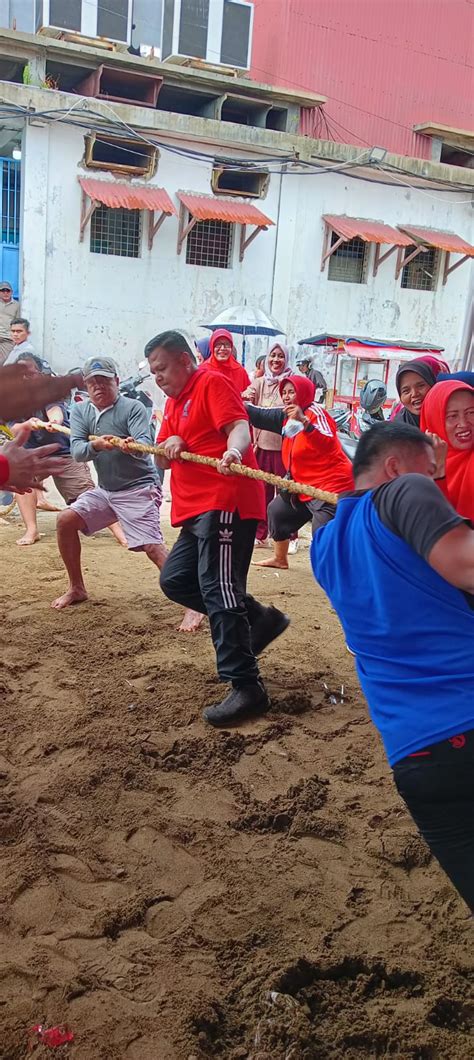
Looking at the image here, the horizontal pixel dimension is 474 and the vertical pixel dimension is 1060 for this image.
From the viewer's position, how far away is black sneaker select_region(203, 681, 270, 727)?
3971mm

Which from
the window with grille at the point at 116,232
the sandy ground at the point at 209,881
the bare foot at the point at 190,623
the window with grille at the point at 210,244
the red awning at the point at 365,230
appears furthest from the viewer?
the red awning at the point at 365,230

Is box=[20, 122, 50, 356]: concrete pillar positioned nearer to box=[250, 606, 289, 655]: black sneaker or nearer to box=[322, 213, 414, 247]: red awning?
box=[322, 213, 414, 247]: red awning

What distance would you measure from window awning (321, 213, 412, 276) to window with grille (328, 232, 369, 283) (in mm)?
364

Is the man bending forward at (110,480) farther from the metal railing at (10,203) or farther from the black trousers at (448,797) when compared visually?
the metal railing at (10,203)

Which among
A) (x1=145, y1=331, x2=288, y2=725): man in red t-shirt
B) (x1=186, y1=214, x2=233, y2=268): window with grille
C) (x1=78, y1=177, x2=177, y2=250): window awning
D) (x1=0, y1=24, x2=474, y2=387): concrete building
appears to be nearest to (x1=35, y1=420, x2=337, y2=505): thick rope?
(x1=145, y1=331, x2=288, y2=725): man in red t-shirt

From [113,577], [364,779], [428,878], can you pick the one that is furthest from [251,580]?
[428,878]

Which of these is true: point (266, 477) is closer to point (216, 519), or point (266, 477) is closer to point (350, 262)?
point (216, 519)

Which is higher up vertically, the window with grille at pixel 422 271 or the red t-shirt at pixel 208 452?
the window with grille at pixel 422 271

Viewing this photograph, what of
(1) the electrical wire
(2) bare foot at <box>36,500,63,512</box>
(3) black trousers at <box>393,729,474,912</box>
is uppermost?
(1) the electrical wire

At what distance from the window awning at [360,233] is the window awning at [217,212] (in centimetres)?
159

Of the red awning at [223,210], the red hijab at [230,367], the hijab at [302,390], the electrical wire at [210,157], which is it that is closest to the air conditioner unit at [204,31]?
the electrical wire at [210,157]

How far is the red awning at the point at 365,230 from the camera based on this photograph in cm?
1886

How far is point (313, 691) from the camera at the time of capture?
4.48m

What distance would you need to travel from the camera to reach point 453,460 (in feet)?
10.5
